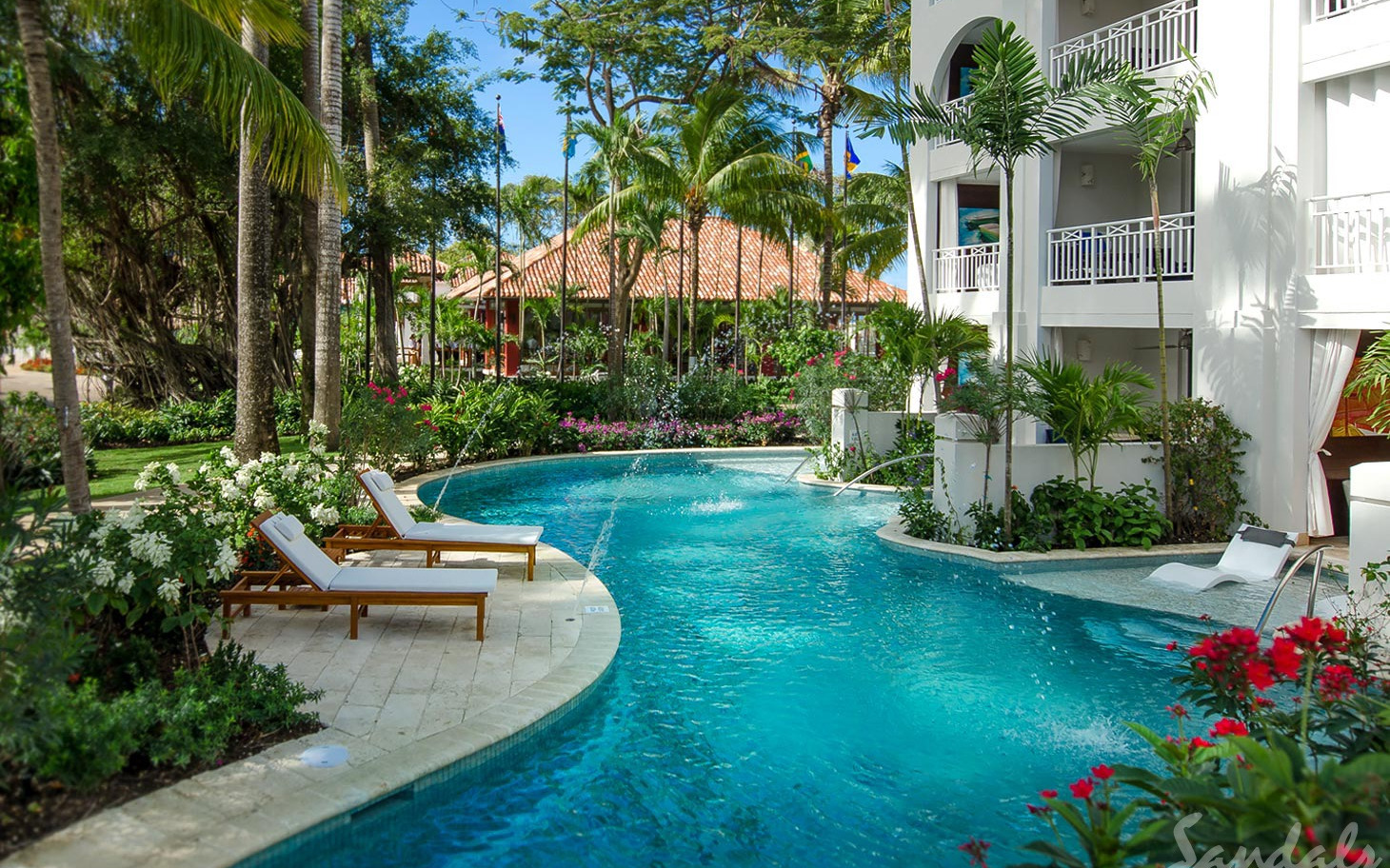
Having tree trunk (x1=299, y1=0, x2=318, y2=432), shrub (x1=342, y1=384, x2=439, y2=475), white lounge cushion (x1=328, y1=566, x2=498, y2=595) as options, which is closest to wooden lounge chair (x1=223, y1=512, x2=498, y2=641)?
white lounge cushion (x1=328, y1=566, x2=498, y2=595)

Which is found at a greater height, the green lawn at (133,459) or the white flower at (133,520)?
the white flower at (133,520)

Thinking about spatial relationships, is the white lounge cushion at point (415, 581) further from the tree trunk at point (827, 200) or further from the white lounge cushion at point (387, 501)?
the tree trunk at point (827, 200)

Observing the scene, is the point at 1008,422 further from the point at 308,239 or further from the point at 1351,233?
the point at 308,239

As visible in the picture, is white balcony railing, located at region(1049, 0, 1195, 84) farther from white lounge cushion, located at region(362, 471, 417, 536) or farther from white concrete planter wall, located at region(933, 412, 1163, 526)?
white lounge cushion, located at region(362, 471, 417, 536)

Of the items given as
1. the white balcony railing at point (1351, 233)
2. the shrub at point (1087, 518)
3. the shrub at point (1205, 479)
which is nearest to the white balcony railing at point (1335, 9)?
the white balcony railing at point (1351, 233)

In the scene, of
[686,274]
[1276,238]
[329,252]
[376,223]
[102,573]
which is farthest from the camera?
[686,274]

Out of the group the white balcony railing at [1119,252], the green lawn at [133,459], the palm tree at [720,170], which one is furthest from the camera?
the palm tree at [720,170]

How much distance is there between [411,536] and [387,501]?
45 centimetres

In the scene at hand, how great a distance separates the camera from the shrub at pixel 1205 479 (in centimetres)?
1195

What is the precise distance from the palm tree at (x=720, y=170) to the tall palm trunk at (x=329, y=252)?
9.46 m

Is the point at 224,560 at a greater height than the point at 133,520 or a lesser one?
lesser

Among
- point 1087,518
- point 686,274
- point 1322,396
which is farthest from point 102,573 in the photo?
point 686,274

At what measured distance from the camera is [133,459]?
17.8 meters

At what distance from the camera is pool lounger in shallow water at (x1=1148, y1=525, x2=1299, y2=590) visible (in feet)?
30.1
